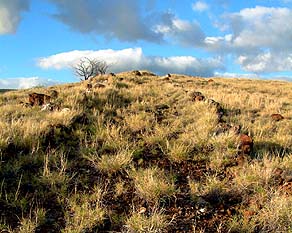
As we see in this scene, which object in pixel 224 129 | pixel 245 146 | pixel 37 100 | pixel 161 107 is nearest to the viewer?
pixel 245 146

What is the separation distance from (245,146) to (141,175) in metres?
2.45

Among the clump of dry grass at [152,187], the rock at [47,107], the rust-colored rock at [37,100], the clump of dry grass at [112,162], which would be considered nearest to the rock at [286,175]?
the clump of dry grass at [152,187]

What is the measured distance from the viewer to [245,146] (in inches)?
290

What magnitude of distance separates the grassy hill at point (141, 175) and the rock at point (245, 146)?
10 centimetres

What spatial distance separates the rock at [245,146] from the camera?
23.9 feet

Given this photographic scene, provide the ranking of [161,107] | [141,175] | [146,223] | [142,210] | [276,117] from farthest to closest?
1. [161,107]
2. [276,117]
3. [141,175]
4. [142,210]
5. [146,223]

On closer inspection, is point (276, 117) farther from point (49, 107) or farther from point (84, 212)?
point (84, 212)

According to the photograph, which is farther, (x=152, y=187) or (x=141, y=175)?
(x=141, y=175)

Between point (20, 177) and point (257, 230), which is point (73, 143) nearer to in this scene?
point (20, 177)

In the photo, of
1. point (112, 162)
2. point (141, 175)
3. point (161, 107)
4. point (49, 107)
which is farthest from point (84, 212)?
point (161, 107)

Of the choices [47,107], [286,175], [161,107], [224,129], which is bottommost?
[286,175]

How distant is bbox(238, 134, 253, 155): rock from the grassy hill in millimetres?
102

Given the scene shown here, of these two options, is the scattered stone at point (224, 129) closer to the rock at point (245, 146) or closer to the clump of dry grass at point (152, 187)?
the rock at point (245, 146)

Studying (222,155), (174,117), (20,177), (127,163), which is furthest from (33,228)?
(174,117)
